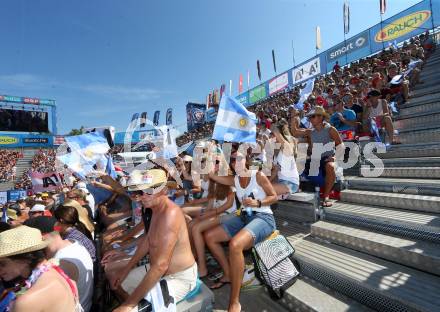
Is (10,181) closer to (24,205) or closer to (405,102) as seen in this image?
(24,205)

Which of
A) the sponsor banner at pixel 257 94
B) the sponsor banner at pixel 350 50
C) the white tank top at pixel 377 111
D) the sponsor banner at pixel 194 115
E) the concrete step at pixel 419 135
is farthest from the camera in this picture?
the sponsor banner at pixel 194 115

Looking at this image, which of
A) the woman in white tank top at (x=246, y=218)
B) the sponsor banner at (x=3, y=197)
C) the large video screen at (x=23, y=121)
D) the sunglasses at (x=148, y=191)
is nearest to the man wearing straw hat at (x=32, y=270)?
the sunglasses at (x=148, y=191)

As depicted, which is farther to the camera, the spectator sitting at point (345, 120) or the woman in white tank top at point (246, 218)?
the spectator sitting at point (345, 120)

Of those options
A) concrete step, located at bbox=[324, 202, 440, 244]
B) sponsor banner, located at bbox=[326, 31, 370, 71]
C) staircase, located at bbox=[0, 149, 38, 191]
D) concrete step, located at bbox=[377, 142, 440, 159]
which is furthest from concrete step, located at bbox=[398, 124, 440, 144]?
staircase, located at bbox=[0, 149, 38, 191]

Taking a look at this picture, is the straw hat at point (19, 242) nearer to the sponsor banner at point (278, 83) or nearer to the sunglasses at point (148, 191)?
the sunglasses at point (148, 191)

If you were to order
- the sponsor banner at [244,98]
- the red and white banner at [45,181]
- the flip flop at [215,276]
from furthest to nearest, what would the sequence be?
the sponsor banner at [244,98]
the red and white banner at [45,181]
the flip flop at [215,276]

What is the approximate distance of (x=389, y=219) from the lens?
3.29 m

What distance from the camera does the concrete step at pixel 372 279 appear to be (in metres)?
2.28

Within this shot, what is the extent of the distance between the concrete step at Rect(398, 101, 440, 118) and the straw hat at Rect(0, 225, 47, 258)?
693 cm

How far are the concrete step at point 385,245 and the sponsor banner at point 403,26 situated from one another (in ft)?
46.7

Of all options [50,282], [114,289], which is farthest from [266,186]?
[50,282]

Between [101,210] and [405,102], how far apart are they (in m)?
7.67

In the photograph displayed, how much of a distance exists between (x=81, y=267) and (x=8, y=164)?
37198 mm

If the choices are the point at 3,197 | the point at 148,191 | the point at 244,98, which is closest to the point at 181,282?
the point at 148,191
